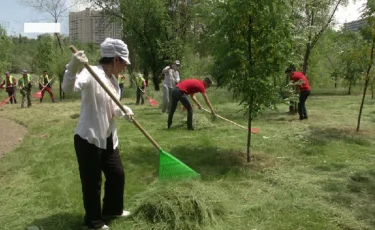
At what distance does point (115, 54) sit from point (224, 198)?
2.25 meters

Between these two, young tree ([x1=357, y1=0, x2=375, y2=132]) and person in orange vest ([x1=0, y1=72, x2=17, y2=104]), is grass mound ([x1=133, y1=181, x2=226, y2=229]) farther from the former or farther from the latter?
person in orange vest ([x1=0, y1=72, x2=17, y2=104])

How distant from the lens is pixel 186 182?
429 centimetres

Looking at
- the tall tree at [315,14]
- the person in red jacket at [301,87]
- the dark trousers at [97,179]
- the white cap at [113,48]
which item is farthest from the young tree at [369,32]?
the dark trousers at [97,179]

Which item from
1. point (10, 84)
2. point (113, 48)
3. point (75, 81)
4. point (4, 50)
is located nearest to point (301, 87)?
point (113, 48)

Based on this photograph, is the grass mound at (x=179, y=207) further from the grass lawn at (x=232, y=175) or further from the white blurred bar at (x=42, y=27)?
the white blurred bar at (x=42, y=27)

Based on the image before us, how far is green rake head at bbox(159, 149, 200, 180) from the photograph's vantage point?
425 cm

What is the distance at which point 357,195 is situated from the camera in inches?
197

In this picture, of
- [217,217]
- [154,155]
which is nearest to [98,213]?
[217,217]

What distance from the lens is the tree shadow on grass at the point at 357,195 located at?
430 cm

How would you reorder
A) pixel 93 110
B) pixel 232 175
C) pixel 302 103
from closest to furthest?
1. pixel 93 110
2. pixel 232 175
3. pixel 302 103

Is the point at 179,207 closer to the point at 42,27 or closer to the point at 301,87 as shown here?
the point at 42,27

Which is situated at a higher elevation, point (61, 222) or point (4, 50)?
point (4, 50)

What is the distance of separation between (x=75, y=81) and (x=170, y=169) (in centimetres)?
160

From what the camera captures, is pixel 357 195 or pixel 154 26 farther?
pixel 154 26
